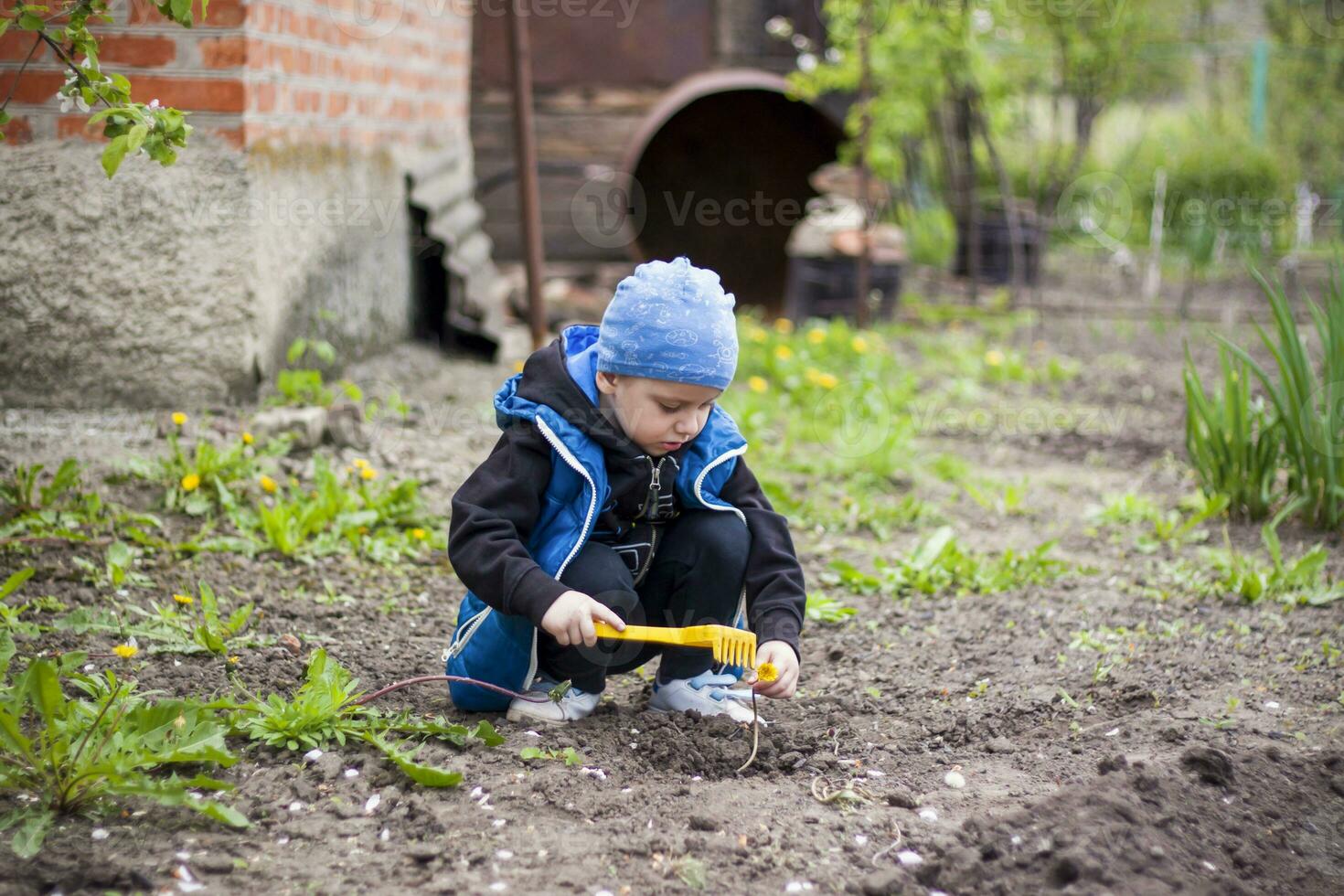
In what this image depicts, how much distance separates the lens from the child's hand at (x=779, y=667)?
6.56ft

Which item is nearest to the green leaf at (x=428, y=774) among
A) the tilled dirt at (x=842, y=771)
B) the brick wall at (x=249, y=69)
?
the tilled dirt at (x=842, y=771)

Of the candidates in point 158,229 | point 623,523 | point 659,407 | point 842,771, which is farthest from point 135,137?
point 158,229

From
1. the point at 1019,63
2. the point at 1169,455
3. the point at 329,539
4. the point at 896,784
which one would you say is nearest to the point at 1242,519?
the point at 1169,455

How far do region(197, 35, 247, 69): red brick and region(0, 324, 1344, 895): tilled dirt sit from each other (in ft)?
3.72

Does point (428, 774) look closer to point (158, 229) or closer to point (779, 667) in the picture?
point (779, 667)

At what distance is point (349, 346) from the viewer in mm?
4348

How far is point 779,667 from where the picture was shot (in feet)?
6.57

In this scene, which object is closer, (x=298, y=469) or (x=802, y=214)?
(x=298, y=469)

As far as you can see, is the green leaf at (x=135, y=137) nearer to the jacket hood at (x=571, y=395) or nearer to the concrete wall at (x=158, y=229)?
the jacket hood at (x=571, y=395)

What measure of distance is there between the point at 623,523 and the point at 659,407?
27 cm

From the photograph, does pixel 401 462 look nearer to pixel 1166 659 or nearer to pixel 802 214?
pixel 1166 659

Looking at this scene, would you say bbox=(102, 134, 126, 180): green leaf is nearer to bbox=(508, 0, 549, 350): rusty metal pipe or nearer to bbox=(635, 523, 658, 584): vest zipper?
bbox=(635, 523, 658, 584): vest zipper

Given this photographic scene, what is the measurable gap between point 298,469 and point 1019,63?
27.9ft

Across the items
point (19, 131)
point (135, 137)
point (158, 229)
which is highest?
point (19, 131)
